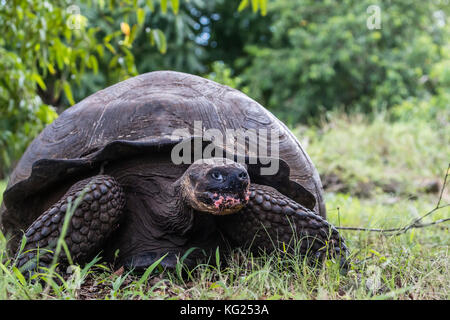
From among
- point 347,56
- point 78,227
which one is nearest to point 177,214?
point 78,227

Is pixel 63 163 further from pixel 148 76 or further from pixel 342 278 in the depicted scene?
pixel 342 278

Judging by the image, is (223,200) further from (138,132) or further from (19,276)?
(19,276)

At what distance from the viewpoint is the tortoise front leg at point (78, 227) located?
7.22ft

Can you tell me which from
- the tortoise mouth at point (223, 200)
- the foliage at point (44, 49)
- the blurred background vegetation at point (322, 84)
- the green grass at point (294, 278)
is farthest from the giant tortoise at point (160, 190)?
the foliage at point (44, 49)

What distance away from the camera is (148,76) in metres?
3.07

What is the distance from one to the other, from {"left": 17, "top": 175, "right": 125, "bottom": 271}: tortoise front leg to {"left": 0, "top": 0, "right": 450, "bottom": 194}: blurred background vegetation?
182 inches

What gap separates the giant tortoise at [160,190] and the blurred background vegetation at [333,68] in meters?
4.18

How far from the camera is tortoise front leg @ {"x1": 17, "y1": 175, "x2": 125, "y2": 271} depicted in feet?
7.22

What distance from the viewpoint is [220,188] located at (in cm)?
207

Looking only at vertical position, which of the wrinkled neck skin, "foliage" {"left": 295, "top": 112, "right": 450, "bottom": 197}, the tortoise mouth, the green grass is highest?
the tortoise mouth

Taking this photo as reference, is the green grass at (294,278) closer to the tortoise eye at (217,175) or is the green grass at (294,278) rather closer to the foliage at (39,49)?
the tortoise eye at (217,175)

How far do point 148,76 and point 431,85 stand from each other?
48.2ft

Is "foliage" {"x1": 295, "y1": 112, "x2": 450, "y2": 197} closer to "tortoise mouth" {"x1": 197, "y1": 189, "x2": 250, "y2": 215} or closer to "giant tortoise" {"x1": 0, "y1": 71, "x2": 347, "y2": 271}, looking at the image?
"giant tortoise" {"x1": 0, "y1": 71, "x2": 347, "y2": 271}

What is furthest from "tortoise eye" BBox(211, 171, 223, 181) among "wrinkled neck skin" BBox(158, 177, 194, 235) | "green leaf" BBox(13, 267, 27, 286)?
"green leaf" BBox(13, 267, 27, 286)
